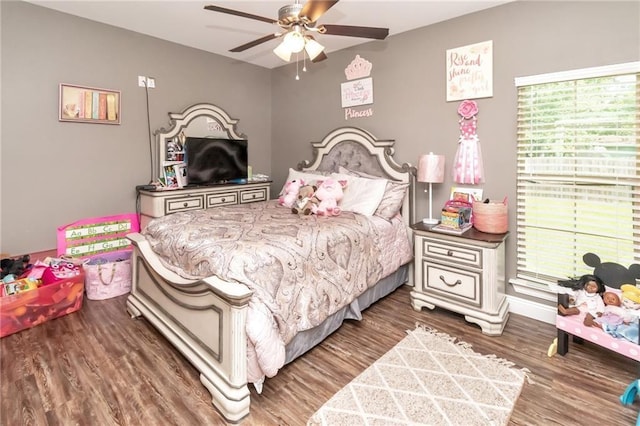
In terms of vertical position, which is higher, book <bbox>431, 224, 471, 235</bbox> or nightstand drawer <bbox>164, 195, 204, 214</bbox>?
nightstand drawer <bbox>164, 195, 204, 214</bbox>

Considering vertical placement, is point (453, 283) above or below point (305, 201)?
below

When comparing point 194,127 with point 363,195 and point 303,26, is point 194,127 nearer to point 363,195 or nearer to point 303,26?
point 363,195

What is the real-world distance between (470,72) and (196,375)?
10.3 ft

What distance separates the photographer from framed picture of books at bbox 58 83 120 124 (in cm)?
311

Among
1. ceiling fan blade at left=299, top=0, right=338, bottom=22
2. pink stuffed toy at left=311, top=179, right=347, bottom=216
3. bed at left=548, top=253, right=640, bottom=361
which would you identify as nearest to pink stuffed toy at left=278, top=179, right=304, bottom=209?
pink stuffed toy at left=311, top=179, right=347, bottom=216

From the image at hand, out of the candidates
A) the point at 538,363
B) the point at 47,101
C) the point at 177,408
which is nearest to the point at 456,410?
the point at 538,363

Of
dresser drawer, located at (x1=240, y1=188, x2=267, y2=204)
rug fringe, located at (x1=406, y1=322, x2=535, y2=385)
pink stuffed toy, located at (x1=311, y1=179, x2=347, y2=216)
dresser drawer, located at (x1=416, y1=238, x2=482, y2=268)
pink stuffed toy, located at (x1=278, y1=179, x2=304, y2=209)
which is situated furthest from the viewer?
dresser drawer, located at (x1=240, y1=188, x2=267, y2=204)

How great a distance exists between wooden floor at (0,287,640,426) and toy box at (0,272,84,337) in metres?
0.08

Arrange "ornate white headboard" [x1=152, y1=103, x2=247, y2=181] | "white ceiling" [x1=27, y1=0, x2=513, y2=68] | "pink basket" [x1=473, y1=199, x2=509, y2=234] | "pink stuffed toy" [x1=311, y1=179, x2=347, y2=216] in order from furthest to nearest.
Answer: "ornate white headboard" [x1=152, y1=103, x2=247, y2=181], "pink stuffed toy" [x1=311, y1=179, x2=347, y2=216], "white ceiling" [x1=27, y1=0, x2=513, y2=68], "pink basket" [x1=473, y1=199, x2=509, y2=234]

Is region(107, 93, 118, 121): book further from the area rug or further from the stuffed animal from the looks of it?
the area rug

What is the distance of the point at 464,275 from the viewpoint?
2.62m

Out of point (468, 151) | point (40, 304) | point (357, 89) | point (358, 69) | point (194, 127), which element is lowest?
point (40, 304)

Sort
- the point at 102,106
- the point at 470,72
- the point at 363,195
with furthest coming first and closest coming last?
1. the point at 102,106
2. the point at 363,195
3. the point at 470,72

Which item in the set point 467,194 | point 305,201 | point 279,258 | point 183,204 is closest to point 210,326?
point 279,258
